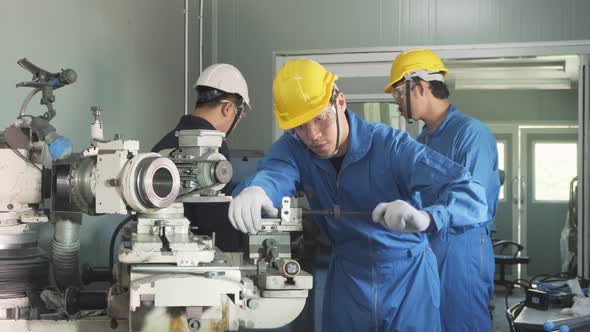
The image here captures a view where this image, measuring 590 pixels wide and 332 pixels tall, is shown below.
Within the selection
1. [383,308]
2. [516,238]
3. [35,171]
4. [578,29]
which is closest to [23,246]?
[35,171]

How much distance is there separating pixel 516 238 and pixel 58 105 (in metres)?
5.46

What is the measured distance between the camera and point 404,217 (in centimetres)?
150

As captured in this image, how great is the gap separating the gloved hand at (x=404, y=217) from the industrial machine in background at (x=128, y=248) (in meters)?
0.28

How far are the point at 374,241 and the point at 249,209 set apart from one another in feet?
1.15

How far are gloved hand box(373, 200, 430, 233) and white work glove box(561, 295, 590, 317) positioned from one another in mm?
864

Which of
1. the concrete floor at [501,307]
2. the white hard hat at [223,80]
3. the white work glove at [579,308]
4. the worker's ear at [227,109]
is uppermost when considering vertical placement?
the white hard hat at [223,80]

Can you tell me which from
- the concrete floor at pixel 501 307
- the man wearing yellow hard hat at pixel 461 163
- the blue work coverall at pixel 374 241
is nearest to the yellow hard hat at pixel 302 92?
the blue work coverall at pixel 374 241

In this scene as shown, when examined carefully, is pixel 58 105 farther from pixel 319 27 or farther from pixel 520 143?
pixel 520 143

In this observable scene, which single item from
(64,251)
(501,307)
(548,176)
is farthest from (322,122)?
(548,176)

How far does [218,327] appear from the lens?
123 centimetres

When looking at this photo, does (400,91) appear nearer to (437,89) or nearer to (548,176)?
(437,89)

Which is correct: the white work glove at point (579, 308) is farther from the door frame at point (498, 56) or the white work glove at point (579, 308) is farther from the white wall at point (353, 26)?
the white wall at point (353, 26)

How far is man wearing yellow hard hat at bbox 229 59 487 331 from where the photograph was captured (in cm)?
163

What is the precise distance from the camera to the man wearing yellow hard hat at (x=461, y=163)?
7.36ft
